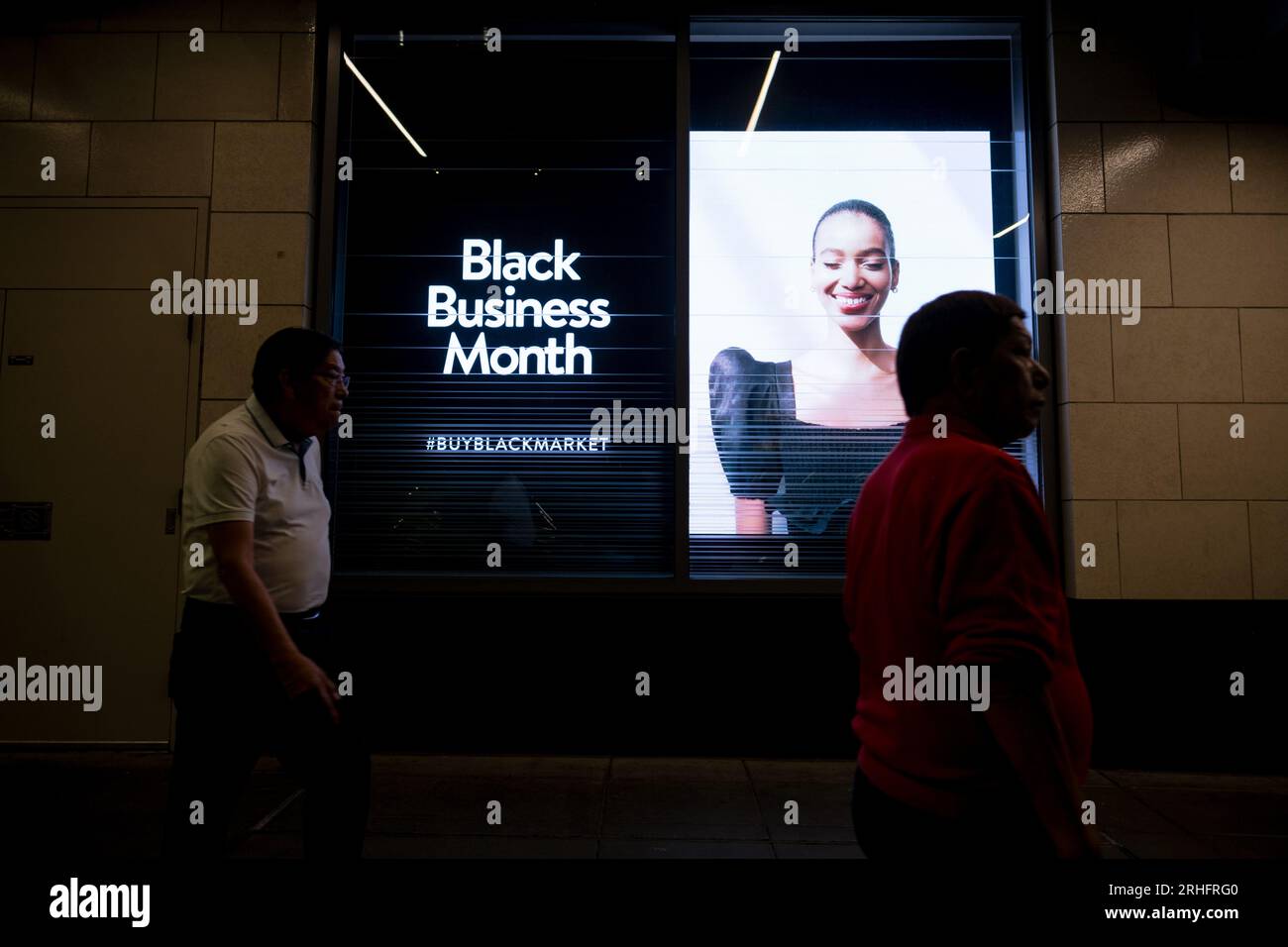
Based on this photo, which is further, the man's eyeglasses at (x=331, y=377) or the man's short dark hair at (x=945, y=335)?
the man's eyeglasses at (x=331, y=377)

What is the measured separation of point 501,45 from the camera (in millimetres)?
4988

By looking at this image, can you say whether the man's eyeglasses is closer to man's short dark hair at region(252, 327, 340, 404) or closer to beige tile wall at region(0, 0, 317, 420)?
man's short dark hair at region(252, 327, 340, 404)

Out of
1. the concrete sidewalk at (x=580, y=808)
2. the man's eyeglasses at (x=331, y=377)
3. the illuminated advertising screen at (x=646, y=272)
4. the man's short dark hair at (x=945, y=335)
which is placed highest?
the illuminated advertising screen at (x=646, y=272)

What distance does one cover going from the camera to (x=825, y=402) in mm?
4809

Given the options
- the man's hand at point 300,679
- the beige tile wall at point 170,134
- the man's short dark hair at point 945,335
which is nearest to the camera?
the man's short dark hair at point 945,335

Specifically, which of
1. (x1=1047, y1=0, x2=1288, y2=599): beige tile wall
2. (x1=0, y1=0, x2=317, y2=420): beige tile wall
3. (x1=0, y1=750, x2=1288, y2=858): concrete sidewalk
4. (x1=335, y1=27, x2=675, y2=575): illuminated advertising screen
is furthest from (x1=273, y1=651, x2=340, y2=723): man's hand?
(x1=1047, y1=0, x2=1288, y2=599): beige tile wall

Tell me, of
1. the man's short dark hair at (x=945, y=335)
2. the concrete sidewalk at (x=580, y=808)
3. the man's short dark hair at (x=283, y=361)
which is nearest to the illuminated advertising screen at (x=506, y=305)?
the concrete sidewalk at (x=580, y=808)

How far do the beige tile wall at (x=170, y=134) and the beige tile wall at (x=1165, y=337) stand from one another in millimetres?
4347

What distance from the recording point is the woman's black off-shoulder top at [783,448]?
187 inches

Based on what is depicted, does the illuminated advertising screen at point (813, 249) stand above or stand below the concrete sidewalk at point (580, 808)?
above

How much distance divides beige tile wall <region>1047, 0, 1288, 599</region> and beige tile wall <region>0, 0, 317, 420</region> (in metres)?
4.35

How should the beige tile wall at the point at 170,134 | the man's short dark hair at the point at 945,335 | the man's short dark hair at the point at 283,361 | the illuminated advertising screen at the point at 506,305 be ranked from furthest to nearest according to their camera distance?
the illuminated advertising screen at the point at 506,305
the beige tile wall at the point at 170,134
the man's short dark hair at the point at 283,361
the man's short dark hair at the point at 945,335

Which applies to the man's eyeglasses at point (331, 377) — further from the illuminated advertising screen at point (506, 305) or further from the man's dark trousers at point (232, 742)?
the illuminated advertising screen at point (506, 305)

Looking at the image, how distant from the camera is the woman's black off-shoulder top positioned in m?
4.75
